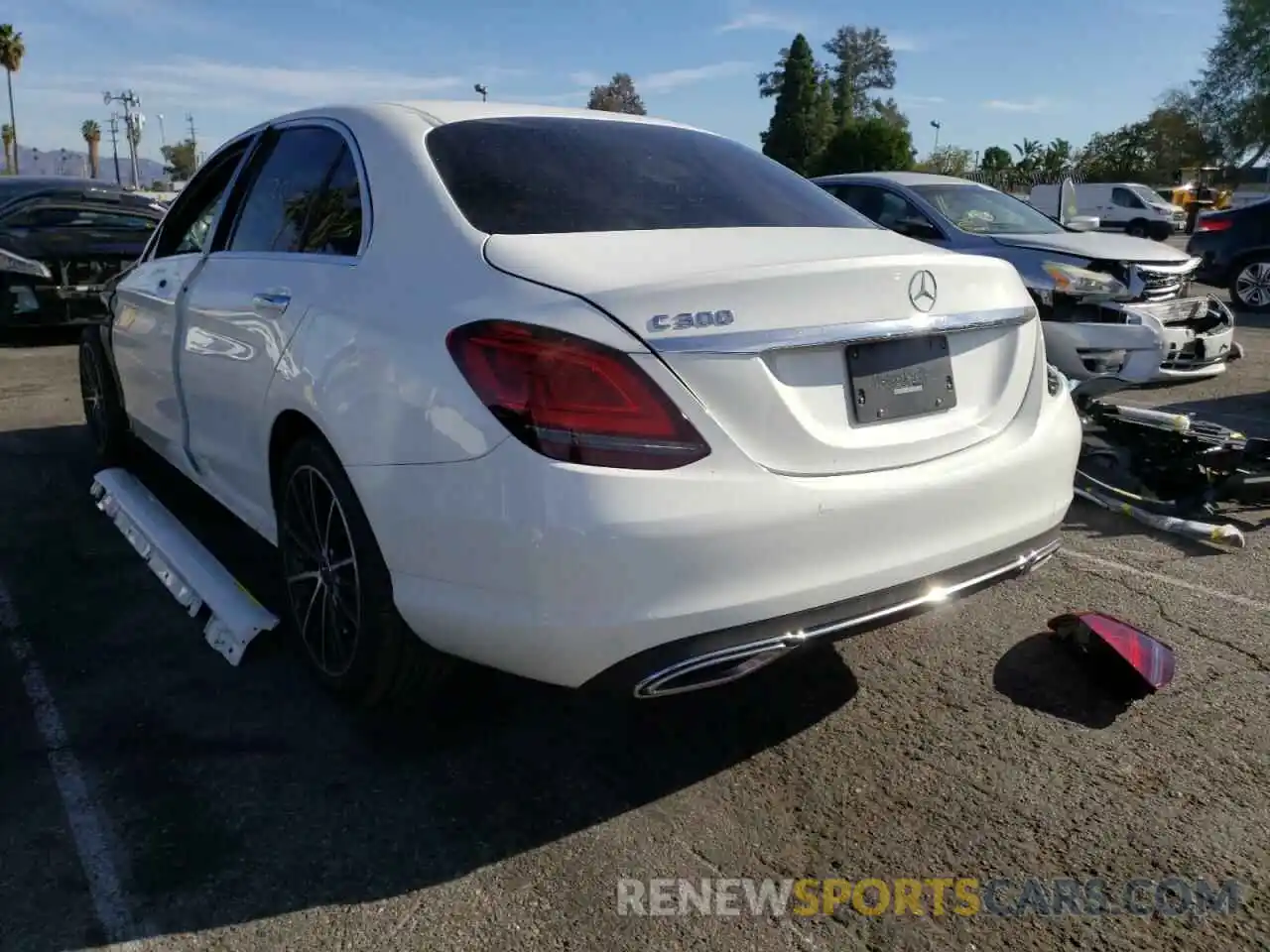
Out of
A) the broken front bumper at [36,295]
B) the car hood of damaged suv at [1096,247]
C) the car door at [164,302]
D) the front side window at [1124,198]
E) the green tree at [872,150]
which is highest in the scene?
the green tree at [872,150]

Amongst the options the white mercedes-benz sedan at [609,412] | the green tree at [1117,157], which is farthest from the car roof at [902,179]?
the green tree at [1117,157]

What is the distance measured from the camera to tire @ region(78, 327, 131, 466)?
16.7 ft

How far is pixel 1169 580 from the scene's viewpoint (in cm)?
395

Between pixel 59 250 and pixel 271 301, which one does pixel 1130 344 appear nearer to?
pixel 271 301

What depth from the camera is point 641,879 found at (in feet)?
7.52

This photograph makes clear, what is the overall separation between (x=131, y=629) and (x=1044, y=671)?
292cm

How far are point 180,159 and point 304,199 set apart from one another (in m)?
107

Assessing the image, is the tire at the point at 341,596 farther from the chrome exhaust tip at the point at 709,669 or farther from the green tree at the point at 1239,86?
the green tree at the point at 1239,86

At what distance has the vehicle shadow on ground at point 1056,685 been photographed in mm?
2977

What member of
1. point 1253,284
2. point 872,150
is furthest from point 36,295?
point 872,150

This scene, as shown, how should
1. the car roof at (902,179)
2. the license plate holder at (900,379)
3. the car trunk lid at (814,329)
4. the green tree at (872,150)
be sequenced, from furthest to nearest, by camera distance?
1. the green tree at (872,150)
2. the car roof at (902,179)
3. the license plate holder at (900,379)
4. the car trunk lid at (814,329)

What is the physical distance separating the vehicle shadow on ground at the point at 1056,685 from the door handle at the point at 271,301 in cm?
232

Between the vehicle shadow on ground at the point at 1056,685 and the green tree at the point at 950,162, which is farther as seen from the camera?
the green tree at the point at 950,162

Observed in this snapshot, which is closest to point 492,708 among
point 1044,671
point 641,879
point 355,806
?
point 355,806
